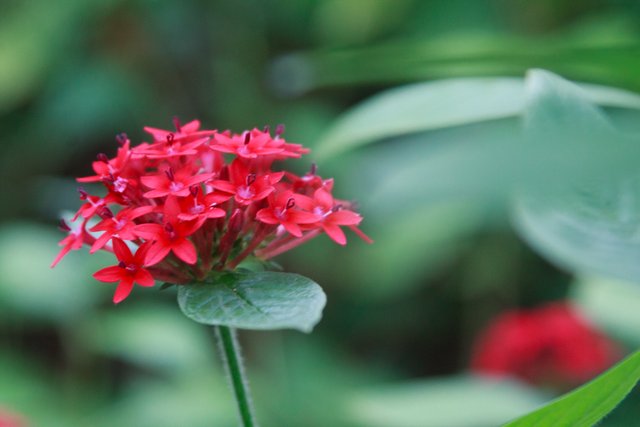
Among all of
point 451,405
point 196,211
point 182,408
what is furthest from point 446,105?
point 182,408

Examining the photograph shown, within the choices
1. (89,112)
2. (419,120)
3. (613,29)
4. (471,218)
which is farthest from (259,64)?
(419,120)

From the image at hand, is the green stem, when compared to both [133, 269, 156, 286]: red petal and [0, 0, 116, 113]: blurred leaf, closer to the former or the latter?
[133, 269, 156, 286]: red petal

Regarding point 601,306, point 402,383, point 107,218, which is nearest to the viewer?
point 107,218

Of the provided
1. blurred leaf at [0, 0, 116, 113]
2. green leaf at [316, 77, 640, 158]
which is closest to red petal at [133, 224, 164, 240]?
green leaf at [316, 77, 640, 158]

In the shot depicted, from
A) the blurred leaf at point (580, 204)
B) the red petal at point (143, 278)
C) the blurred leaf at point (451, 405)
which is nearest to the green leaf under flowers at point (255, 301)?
the red petal at point (143, 278)

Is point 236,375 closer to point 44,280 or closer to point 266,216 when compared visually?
point 266,216

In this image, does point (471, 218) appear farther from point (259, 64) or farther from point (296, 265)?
point (259, 64)

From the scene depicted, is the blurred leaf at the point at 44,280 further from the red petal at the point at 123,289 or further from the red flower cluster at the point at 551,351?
the red petal at the point at 123,289
